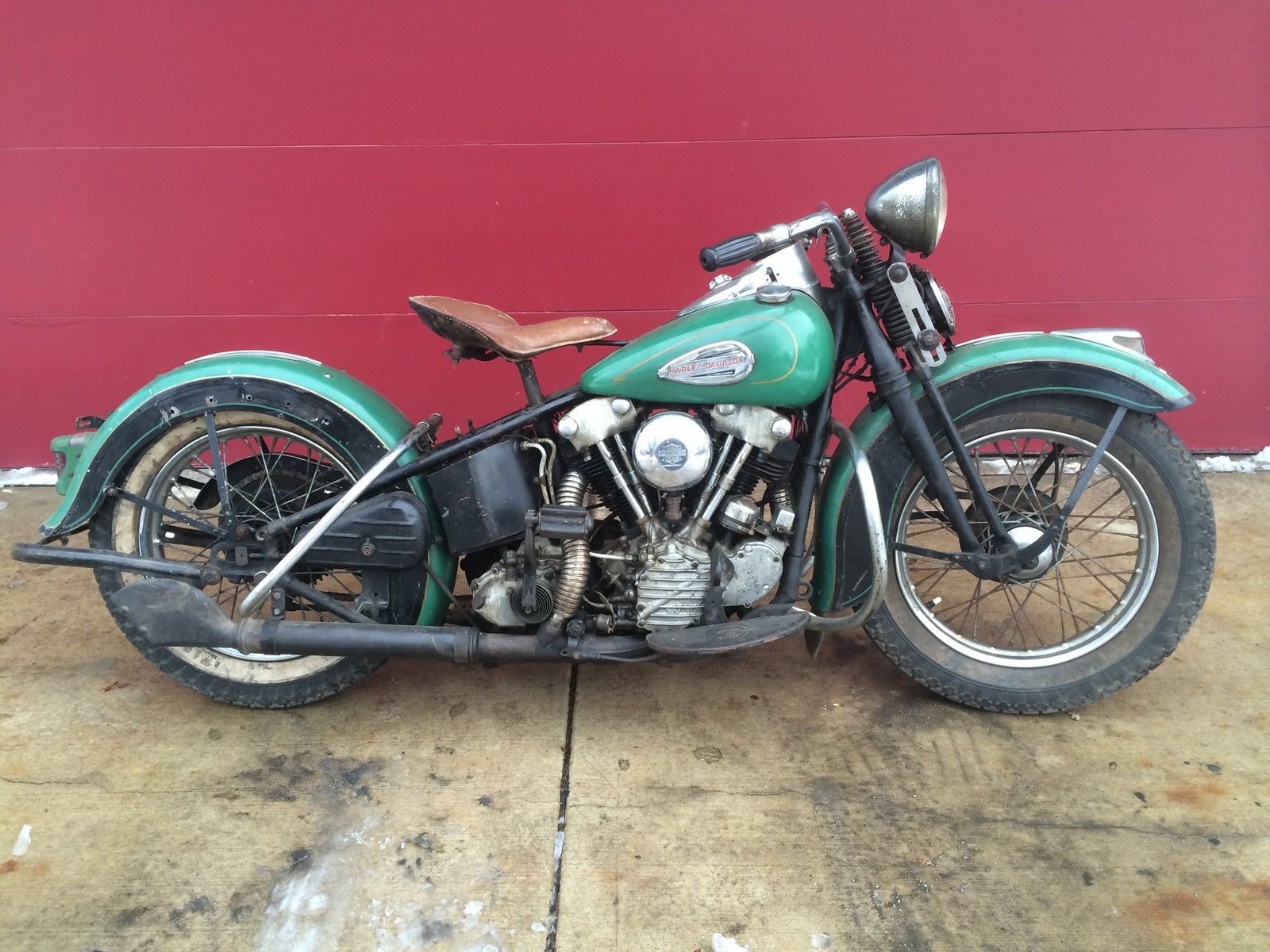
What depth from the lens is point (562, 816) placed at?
2.11m

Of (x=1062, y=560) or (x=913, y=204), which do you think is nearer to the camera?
(x=913, y=204)

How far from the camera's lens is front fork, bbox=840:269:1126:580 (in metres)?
2.21

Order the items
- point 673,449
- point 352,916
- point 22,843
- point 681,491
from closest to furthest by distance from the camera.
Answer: point 352,916, point 22,843, point 673,449, point 681,491

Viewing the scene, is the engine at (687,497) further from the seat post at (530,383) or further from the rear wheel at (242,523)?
the rear wheel at (242,523)

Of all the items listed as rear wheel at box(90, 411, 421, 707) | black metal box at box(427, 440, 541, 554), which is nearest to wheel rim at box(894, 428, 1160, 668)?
black metal box at box(427, 440, 541, 554)

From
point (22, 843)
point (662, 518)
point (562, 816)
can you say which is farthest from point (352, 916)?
point (662, 518)

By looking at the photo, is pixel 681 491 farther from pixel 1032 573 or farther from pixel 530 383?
pixel 1032 573

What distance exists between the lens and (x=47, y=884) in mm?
1930

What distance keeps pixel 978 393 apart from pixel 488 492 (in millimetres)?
1358

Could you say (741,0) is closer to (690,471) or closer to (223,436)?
(690,471)

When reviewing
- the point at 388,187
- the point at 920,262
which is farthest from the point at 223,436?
the point at 920,262

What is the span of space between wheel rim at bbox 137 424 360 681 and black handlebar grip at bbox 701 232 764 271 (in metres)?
1.18

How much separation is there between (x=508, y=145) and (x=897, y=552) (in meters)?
2.35

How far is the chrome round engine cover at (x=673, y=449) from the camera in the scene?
2154 millimetres
